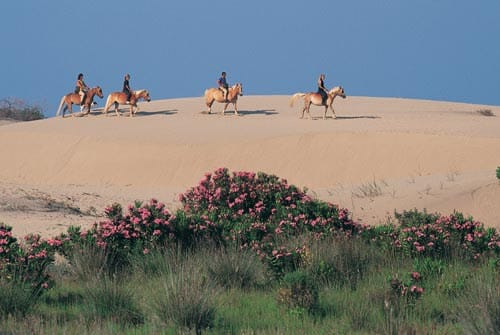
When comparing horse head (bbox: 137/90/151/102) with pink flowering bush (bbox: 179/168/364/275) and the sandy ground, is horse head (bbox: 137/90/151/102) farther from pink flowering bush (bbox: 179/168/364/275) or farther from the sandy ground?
pink flowering bush (bbox: 179/168/364/275)

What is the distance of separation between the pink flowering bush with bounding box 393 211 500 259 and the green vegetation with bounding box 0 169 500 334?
0.03m

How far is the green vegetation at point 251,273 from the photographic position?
9.67 metres

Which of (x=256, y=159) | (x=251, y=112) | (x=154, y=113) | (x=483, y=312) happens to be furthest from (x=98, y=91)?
(x=483, y=312)

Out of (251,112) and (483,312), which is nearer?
(483,312)

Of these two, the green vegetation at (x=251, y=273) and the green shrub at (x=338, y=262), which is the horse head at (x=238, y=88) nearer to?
the green vegetation at (x=251, y=273)

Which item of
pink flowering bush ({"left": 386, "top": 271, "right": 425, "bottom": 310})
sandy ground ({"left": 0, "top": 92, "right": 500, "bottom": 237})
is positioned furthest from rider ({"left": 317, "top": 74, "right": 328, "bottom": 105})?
pink flowering bush ({"left": 386, "top": 271, "right": 425, "bottom": 310})

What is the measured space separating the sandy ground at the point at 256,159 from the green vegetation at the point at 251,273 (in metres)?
4.93

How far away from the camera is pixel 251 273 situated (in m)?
12.4

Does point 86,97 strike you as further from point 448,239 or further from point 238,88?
point 448,239

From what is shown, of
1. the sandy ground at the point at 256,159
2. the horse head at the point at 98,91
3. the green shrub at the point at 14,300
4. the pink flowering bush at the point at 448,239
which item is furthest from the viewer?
the horse head at the point at 98,91

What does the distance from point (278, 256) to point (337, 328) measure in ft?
9.89

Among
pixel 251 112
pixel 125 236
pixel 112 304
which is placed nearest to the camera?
pixel 112 304

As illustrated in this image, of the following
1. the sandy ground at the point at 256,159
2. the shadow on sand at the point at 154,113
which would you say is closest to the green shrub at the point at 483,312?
the sandy ground at the point at 256,159

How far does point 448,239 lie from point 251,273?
431cm
